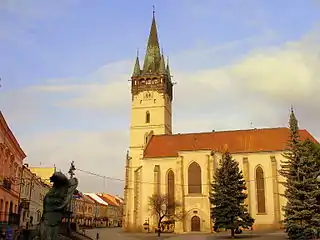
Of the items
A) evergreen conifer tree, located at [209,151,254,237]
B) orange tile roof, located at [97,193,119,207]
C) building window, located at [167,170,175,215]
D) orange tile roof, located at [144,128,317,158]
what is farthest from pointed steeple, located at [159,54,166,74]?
orange tile roof, located at [97,193,119,207]

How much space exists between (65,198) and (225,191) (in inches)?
1176

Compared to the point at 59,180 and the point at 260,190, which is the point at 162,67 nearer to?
the point at 260,190

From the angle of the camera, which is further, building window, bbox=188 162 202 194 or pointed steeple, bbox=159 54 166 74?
pointed steeple, bbox=159 54 166 74

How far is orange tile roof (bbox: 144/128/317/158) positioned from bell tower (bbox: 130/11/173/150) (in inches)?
259

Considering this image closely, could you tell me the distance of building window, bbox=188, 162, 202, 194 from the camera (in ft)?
175

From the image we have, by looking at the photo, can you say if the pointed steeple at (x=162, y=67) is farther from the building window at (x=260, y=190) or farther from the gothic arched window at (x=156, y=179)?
the building window at (x=260, y=190)

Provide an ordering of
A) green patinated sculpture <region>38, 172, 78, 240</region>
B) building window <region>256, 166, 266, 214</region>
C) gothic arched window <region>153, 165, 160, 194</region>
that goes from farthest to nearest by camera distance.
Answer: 1. gothic arched window <region>153, 165, 160, 194</region>
2. building window <region>256, 166, 266, 214</region>
3. green patinated sculpture <region>38, 172, 78, 240</region>

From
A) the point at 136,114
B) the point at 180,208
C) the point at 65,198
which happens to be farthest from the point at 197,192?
the point at 65,198

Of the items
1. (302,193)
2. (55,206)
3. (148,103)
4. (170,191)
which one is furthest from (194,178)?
(55,206)

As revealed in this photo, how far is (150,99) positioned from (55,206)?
61362 mm

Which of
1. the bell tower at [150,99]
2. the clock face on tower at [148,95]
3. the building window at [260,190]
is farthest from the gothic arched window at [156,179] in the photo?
the clock face on tower at [148,95]

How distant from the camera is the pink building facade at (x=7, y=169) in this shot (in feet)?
83.6

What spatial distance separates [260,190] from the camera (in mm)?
53469

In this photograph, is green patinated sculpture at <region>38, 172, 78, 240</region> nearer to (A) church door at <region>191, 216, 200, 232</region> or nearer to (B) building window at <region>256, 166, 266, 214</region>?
(A) church door at <region>191, 216, 200, 232</region>
